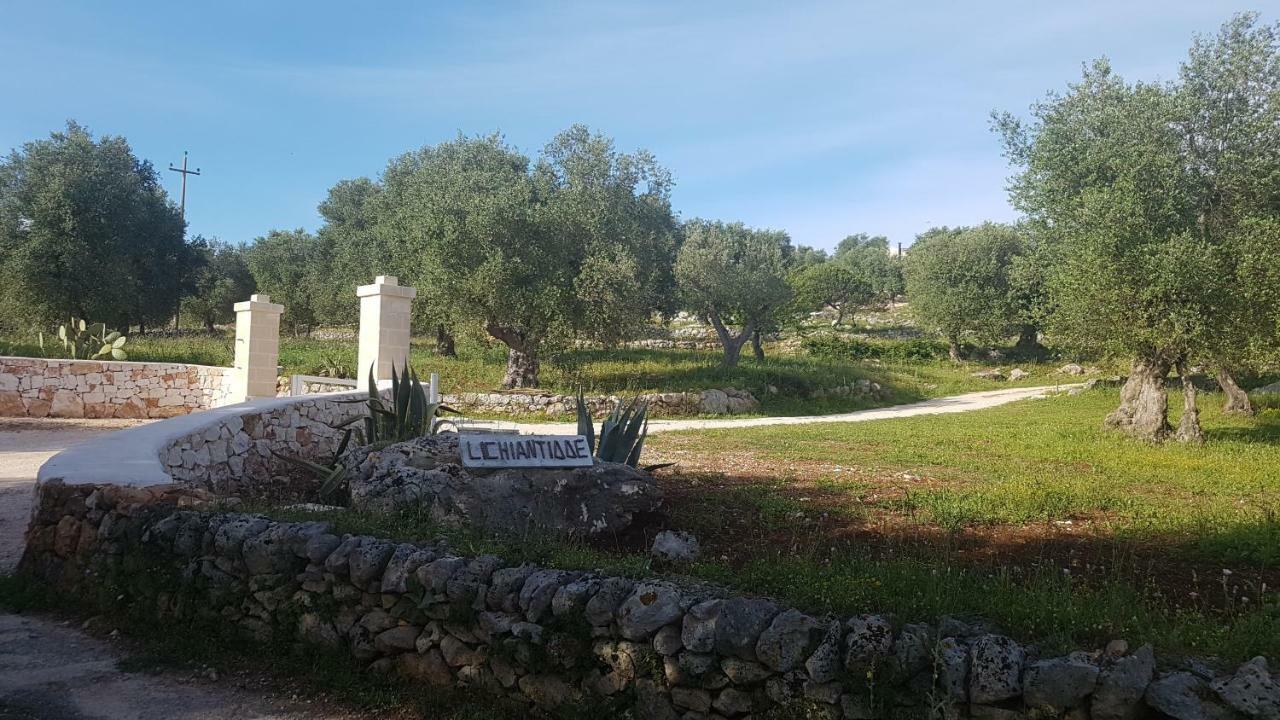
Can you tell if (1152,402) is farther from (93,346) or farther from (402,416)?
(93,346)

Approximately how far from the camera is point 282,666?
433cm

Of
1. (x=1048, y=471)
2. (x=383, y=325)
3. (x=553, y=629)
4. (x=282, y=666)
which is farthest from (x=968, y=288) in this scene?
(x=282, y=666)

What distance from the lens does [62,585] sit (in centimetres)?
530

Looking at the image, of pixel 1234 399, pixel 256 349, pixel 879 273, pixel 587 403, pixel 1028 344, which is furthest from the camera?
pixel 879 273

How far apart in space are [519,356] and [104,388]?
33.1 feet

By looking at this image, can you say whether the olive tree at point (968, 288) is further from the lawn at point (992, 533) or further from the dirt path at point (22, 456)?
the dirt path at point (22, 456)

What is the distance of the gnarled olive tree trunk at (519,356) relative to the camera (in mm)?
22562

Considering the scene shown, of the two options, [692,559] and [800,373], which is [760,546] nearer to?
[692,559]

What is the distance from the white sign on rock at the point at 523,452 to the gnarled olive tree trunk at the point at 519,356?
52.4 feet

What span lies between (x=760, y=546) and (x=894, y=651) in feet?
9.07

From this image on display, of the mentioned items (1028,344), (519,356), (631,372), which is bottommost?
(631,372)

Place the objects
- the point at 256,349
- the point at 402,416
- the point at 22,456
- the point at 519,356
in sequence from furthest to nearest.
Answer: the point at 519,356
the point at 256,349
the point at 22,456
the point at 402,416

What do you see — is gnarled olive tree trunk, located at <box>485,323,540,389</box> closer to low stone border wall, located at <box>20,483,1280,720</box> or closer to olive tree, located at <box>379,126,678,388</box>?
olive tree, located at <box>379,126,678,388</box>

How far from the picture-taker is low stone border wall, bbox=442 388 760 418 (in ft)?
66.9
